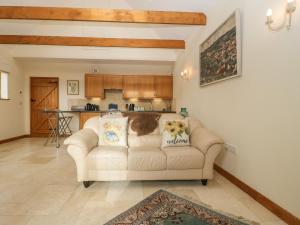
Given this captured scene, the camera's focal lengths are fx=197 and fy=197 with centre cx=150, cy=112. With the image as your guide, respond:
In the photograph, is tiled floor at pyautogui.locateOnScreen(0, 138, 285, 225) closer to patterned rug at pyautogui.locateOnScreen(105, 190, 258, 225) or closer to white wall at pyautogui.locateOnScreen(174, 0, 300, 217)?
patterned rug at pyautogui.locateOnScreen(105, 190, 258, 225)

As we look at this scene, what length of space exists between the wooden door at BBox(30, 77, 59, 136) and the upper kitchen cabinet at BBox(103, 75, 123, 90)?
1.76 metres

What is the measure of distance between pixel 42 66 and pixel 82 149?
535 cm

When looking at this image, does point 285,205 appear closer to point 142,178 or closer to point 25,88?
point 142,178

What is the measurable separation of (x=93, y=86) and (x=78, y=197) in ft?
15.3

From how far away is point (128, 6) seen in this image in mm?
5188

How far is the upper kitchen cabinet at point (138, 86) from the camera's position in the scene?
21.4 feet

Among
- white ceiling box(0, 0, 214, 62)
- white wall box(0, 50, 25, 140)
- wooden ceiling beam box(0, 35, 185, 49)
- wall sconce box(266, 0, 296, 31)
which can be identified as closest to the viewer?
wall sconce box(266, 0, 296, 31)

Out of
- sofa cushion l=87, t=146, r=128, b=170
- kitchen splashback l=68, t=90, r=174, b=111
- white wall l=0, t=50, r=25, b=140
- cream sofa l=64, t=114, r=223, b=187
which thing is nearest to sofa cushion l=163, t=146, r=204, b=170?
cream sofa l=64, t=114, r=223, b=187

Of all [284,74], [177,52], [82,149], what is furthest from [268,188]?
[177,52]

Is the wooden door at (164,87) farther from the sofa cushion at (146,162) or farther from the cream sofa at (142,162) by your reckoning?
the sofa cushion at (146,162)

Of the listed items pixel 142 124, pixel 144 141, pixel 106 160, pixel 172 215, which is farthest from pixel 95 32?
pixel 172 215

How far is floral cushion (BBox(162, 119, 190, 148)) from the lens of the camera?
288 centimetres

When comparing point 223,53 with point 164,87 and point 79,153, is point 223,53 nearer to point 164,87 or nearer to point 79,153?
point 79,153

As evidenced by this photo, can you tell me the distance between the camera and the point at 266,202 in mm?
2037
